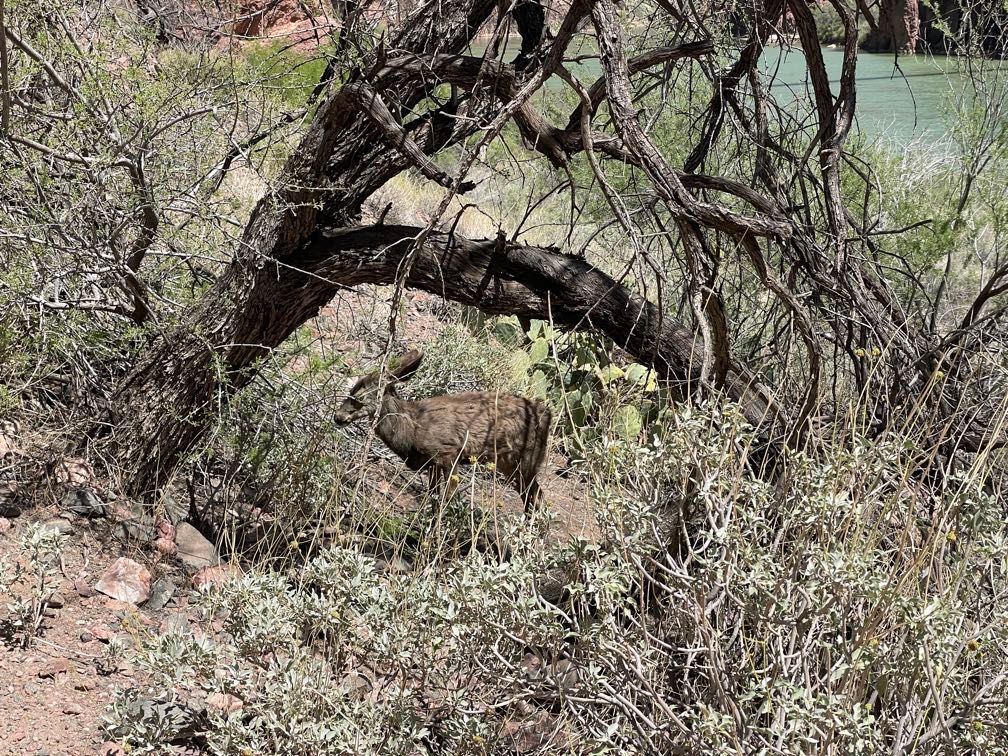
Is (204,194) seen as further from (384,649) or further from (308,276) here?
(384,649)

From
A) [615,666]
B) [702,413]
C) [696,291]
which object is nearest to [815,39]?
[696,291]

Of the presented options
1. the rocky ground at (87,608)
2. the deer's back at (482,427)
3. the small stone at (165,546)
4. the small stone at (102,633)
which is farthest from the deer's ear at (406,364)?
the small stone at (102,633)

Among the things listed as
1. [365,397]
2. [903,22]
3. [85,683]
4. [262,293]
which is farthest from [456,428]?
[903,22]

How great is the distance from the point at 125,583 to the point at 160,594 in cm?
16

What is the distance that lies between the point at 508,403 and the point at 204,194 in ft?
6.18

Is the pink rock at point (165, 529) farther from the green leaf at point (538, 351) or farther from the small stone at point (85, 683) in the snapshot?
the green leaf at point (538, 351)

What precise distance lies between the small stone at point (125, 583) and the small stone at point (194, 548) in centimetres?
39

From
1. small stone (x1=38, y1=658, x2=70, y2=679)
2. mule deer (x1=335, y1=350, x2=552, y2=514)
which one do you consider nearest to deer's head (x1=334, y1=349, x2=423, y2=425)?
mule deer (x1=335, y1=350, x2=552, y2=514)

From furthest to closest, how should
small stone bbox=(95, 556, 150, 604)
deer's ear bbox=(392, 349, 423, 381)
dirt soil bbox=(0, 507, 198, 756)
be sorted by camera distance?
deer's ear bbox=(392, 349, 423, 381)
small stone bbox=(95, 556, 150, 604)
dirt soil bbox=(0, 507, 198, 756)

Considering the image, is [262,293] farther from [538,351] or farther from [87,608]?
[538,351]

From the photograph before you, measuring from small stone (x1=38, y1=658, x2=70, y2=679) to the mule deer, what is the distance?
2159 mm

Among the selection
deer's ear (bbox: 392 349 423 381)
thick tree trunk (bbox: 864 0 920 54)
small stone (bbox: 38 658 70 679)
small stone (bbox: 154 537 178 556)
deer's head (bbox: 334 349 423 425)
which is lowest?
small stone (bbox: 154 537 178 556)

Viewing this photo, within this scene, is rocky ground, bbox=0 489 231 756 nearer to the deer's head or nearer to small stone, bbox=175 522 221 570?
small stone, bbox=175 522 221 570

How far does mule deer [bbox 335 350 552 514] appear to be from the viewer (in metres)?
5.77
